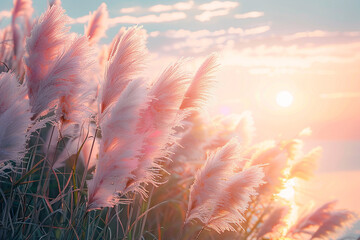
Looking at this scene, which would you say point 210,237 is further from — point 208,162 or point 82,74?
point 82,74

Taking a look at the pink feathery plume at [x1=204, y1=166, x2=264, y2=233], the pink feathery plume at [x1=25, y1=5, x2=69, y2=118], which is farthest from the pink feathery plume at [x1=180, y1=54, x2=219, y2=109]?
the pink feathery plume at [x1=25, y1=5, x2=69, y2=118]

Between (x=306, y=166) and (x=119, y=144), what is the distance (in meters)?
2.81

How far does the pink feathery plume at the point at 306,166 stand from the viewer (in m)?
4.20

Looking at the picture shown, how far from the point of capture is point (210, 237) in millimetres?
3844

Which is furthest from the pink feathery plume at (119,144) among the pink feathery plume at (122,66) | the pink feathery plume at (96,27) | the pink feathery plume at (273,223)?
the pink feathery plume at (96,27)

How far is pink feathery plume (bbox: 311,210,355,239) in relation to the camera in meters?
4.23

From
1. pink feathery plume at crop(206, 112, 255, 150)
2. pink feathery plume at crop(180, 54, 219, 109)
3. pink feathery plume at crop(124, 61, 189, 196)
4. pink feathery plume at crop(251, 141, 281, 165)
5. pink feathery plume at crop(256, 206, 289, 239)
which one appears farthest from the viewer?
pink feathery plume at crop(206, 112, 255, 150)

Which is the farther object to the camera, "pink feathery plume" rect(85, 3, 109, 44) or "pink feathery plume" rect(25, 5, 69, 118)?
"pink feathery plume" rect(85, 3, 109, 44)

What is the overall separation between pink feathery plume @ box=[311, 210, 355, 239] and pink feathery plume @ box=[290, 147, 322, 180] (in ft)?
1.59

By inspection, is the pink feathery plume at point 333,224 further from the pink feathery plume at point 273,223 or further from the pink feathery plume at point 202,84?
the pink feathery plume at point 202,84

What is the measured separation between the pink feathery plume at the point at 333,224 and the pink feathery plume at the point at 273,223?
1098mm

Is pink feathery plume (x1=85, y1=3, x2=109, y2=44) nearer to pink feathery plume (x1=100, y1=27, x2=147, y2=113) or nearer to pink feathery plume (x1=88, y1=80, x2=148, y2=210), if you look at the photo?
pink feathery plume (x1=100, y1=27, x2=147, y2=113)

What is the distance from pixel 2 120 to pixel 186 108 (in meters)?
0.94

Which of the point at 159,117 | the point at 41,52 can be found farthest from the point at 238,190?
the point at 41,52
